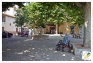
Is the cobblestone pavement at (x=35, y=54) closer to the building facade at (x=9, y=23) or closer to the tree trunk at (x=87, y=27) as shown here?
the tree trunk at (x=87, y=27)

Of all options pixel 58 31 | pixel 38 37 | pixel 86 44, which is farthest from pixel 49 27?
pixel 86 44

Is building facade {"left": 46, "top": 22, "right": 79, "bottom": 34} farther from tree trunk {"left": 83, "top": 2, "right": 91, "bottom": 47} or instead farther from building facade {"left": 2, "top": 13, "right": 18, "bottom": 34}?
tree trunk {"left": 83, "top": 2, "right": 91, "bottom": 47}

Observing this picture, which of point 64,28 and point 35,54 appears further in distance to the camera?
point 64,28

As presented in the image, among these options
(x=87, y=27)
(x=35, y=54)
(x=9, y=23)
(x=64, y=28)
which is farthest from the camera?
(x=64, y=28)

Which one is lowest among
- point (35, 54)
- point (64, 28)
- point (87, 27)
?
point (35, 54)

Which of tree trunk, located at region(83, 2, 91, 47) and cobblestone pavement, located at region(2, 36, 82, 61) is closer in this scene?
cobblestone pavement, located at region(2, 36, 82, 61)

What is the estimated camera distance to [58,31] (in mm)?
34281

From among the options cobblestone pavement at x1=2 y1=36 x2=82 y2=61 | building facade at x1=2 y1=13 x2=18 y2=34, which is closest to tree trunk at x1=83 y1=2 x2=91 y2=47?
cobblestone pavement at x1=2 y1=36 x2=82 y2=61

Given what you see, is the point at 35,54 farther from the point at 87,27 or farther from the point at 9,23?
the point at 9,23

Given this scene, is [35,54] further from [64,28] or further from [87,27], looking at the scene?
[64,28]

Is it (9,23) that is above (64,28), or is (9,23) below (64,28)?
above

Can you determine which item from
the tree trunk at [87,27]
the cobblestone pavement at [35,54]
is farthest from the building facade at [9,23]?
the tree trunk at [87,27]

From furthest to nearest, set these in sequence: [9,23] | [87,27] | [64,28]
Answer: [64,28], [9,23], [87,27]

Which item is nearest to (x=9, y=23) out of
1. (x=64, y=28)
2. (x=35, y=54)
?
(x=64, y=28)
